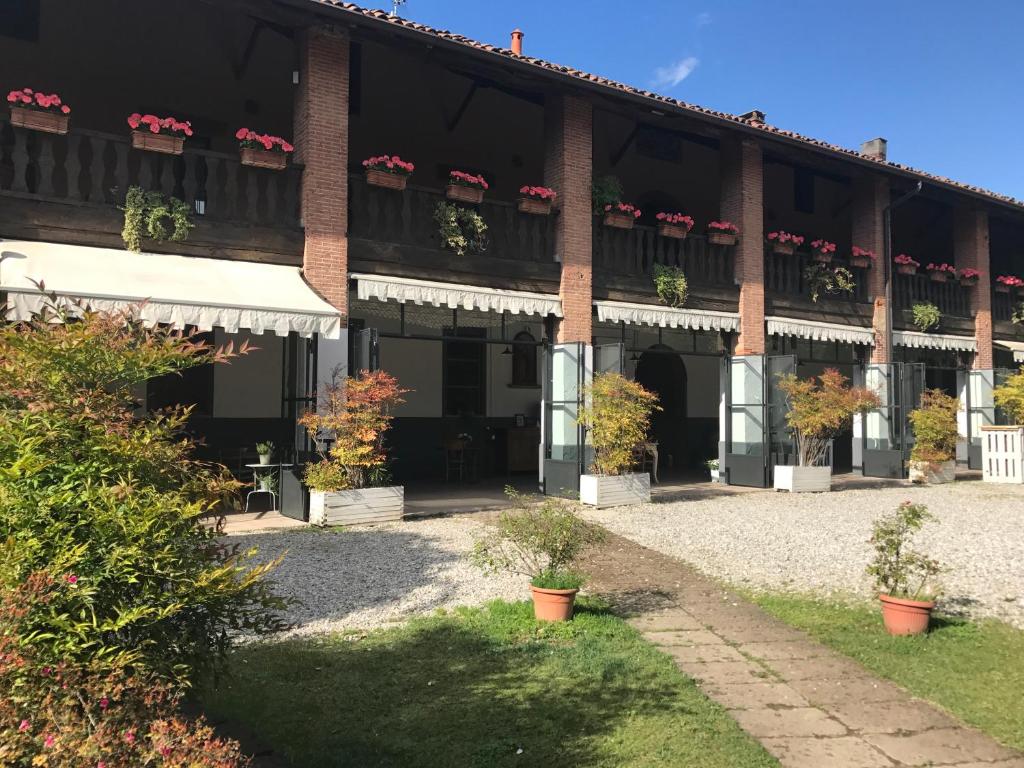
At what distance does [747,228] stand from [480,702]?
12.7 metres

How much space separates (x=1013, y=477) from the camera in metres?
15.6

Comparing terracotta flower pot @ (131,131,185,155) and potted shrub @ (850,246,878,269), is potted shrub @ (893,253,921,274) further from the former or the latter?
terracotta flower pot @ (131,131,185,155)

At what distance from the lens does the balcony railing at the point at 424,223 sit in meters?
10.9

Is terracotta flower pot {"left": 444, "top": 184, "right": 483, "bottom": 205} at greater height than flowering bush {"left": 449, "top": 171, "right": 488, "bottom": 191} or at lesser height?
lesser

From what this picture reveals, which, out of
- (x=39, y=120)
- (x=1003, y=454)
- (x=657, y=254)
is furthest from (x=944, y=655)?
(x=1003, y=454)

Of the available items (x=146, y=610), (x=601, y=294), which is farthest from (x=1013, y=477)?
(x=146, y=610)

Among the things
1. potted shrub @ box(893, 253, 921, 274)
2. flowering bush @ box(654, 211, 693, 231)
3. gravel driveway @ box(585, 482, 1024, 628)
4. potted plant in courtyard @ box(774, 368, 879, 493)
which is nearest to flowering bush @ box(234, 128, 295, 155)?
gravel driveway @ box(585, 482, 1024, 628)

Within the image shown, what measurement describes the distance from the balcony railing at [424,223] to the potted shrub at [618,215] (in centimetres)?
101

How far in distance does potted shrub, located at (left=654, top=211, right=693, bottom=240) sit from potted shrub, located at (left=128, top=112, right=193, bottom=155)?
8.15 m

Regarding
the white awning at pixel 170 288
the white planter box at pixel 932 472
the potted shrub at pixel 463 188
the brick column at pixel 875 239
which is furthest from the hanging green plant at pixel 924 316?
the white awning at pixel 170 288

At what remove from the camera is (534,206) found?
12.1 meters

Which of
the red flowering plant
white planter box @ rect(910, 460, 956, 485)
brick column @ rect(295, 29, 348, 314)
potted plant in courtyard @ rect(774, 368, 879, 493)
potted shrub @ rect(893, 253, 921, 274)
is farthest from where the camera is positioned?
potted shrub @ rect(893, 253, 921, 274)

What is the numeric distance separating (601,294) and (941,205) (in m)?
12.2

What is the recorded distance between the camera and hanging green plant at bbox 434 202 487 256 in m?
11.4
